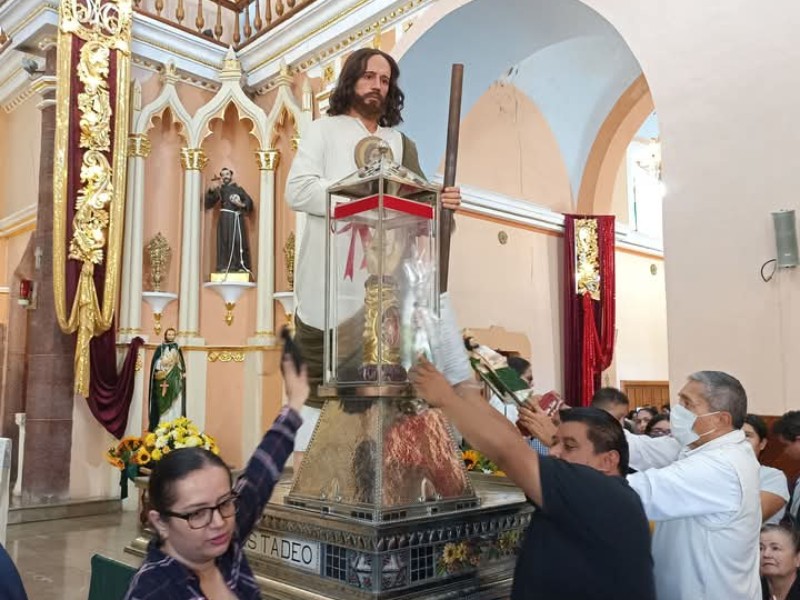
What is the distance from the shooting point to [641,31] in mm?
4914

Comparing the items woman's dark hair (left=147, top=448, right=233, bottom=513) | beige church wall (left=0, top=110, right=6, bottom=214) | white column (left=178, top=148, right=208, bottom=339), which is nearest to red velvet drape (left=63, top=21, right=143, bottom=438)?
white column (left=178, top=148, right=208, bottom=339)

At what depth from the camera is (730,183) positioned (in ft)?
14.2

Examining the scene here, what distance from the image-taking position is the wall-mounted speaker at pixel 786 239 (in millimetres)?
4004

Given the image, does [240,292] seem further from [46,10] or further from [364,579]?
[364,579]

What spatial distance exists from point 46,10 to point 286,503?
685cm

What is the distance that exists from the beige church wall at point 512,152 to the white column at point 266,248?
205cm

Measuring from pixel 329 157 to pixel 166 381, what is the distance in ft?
17.5

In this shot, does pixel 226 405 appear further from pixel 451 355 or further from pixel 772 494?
pixel 451 355

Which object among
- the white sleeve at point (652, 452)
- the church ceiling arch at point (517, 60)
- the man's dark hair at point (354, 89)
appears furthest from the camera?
the church ceiling arch at point (517, 60)

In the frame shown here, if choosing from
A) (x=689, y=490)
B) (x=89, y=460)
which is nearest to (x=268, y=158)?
(x=89, y=460)

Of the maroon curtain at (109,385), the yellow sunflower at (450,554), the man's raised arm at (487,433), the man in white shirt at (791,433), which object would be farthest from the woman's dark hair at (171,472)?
the maroon curtain at (109,385)

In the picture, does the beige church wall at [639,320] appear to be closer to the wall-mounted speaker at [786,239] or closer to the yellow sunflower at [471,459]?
the wall-mounted speaker at [786,239]

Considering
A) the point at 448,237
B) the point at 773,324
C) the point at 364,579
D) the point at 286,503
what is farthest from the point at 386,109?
the point at 773,324

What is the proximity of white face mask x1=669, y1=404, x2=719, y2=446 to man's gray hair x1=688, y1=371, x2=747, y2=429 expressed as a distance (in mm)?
35
